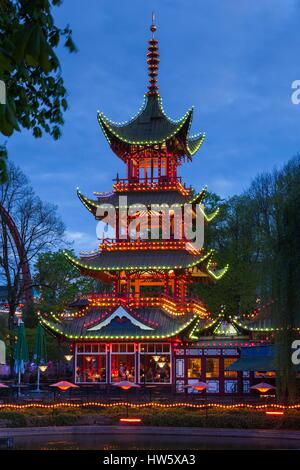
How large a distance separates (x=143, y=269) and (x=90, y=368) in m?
7.00

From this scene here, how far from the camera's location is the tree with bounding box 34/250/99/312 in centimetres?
5610

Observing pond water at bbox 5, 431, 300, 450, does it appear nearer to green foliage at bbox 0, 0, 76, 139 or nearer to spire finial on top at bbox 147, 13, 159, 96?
green foliage at bbox 0, 0, 76, 139

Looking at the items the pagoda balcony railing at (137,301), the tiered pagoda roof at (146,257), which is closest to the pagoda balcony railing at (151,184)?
the tiered pagoda roof at (146,257)

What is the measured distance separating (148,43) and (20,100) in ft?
141

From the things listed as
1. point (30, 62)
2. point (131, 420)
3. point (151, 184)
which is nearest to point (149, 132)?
point (151, 184)

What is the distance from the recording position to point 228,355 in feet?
135

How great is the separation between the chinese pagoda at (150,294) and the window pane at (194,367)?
60 millimetres

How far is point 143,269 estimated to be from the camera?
43.8m

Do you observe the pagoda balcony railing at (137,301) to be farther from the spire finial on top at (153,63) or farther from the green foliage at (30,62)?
the green foliage at (30,62)

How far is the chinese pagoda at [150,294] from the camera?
4153cm

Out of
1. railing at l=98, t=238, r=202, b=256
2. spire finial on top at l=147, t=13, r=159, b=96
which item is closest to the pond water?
railing at l=98, t=238, r=202, b=256
